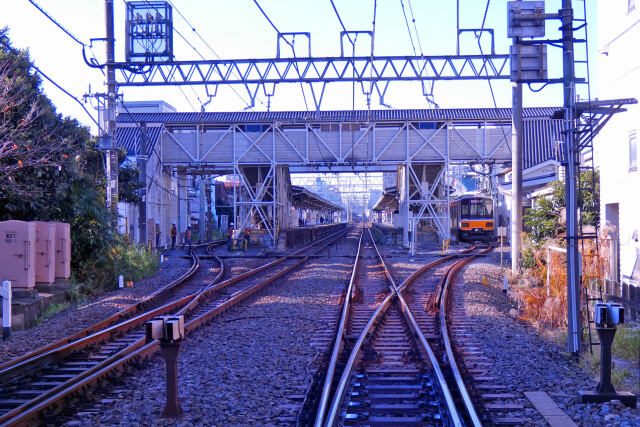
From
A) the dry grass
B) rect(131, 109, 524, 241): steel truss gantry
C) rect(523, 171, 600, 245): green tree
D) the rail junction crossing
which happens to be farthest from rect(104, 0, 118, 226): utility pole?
rect(131, 109, 524, 241): steel truss gantry

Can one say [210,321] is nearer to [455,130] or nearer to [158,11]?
[158,11]

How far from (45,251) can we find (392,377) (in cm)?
933

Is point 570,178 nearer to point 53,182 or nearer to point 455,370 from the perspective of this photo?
point 455,370

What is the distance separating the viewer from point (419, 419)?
541cm

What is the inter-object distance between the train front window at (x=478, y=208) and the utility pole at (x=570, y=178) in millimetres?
28524

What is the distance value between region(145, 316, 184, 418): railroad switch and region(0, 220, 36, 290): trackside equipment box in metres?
7.44

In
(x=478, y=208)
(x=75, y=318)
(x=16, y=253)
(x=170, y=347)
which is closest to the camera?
(x=170, y=347)

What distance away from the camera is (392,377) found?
22.4ft

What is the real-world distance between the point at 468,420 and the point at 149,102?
61.8 meters

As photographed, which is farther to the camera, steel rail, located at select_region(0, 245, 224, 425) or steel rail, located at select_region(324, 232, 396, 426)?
steel rail, located at select_region(0, 245, 224, 425)

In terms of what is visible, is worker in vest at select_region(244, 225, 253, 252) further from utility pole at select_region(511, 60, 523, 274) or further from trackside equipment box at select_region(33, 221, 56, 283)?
trackside equipment box at select_region(33, 221, 56, 283)

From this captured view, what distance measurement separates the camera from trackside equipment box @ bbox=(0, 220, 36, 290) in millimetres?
11953

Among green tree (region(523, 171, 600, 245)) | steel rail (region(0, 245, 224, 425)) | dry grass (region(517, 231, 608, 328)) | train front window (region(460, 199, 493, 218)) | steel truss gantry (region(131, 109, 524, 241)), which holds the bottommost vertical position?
steel rail (region(0, 245, 224, 425))

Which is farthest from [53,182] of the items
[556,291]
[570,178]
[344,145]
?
[344,145]
